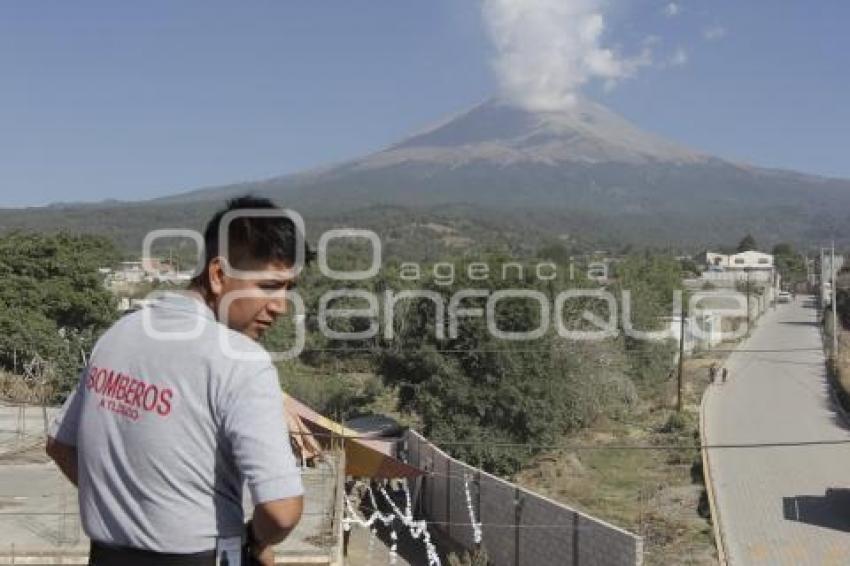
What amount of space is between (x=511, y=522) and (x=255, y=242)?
11596mm

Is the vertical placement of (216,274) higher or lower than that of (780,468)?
higher

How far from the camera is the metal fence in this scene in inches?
417

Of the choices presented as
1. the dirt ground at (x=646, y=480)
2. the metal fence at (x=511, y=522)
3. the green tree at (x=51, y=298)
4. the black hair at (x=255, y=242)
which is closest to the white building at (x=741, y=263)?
the dirt ground at (x=646, y=480)

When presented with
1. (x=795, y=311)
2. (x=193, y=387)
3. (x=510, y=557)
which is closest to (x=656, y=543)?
(x=510, y=557)

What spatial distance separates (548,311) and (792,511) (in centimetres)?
860

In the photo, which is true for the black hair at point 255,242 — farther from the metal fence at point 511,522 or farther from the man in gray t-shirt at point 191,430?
the metal fence at point 511,522

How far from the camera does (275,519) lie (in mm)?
1623

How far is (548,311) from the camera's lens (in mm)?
22375

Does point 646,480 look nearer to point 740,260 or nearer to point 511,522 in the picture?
point 511,522

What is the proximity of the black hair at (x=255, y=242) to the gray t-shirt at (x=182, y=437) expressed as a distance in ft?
0.41

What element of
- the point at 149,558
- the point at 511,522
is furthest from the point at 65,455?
the point at 511,522

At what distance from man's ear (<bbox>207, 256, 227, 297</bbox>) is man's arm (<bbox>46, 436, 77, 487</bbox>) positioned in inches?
18.0

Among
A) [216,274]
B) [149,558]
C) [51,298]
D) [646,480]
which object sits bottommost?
[646,480]

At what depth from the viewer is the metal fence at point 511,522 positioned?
10.6 metres
